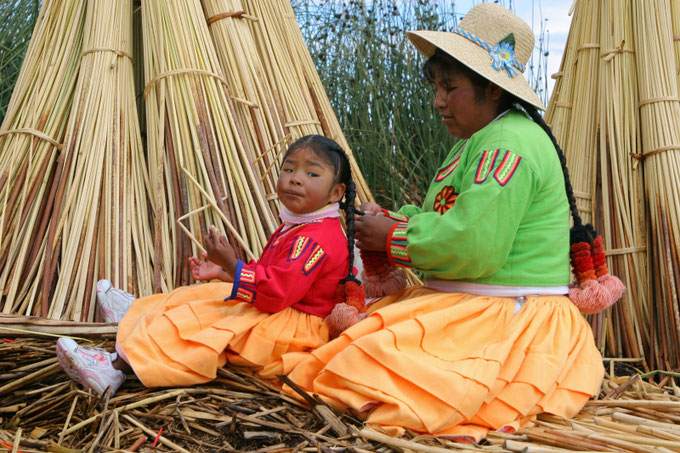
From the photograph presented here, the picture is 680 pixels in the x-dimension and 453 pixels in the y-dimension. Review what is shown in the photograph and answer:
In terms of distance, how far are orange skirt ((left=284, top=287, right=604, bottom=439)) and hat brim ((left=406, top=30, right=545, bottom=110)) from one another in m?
0.56

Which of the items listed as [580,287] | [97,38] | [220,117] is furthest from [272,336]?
[97,38]

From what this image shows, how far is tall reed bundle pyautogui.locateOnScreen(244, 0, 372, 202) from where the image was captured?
2.92m

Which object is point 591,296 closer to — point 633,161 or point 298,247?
point 298,247

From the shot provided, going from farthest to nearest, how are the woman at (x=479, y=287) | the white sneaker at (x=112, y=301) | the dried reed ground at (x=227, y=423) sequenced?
the white sneaker at (x=112, y=301) → the woman at (x=479, y=287) → the dried reed ground at (x=227, y=423)

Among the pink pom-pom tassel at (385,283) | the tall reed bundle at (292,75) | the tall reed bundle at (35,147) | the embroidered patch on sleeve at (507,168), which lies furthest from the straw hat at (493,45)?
the tall reed bundle at (35,147)

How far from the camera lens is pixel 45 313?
238cm

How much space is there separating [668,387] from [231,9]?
2.25 m

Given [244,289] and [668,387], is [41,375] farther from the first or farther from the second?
[668,387]

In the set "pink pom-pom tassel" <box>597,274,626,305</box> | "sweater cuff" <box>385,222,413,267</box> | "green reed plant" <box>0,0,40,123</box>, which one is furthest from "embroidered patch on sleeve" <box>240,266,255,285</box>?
"green reed plant" <box>0,0,40,123</box>

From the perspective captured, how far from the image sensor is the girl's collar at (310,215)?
2.00 meters

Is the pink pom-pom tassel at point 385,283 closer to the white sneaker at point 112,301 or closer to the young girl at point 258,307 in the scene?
the young girl at point 258,307

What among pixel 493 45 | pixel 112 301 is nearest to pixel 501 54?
pixel 493 45

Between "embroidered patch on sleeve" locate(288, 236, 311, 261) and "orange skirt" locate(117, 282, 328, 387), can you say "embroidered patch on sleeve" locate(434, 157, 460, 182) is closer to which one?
"embroidered patch on sleeve" locate(288, 236, 311, 261)

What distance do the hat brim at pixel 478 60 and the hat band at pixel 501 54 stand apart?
10mm
